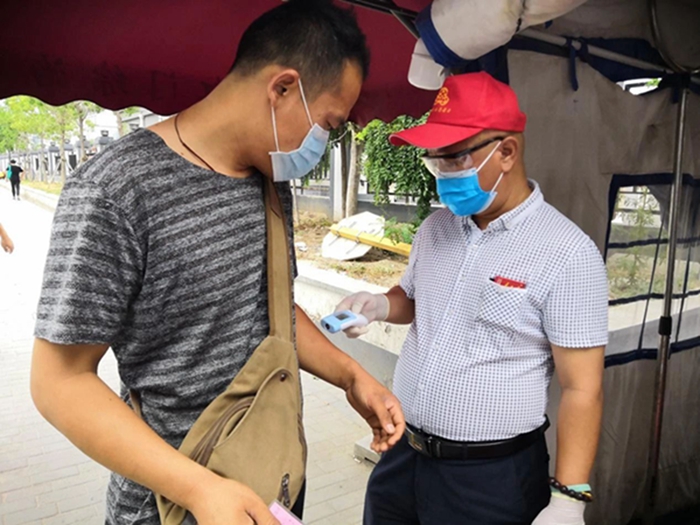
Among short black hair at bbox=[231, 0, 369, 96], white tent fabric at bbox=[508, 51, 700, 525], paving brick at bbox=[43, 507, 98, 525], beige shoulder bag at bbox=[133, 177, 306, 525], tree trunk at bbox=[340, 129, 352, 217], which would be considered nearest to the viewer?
beige shoulder bag at bbox=[133, 177, 306, 525]

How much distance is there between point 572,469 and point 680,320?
1.64 meters

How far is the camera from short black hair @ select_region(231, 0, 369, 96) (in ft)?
3.59

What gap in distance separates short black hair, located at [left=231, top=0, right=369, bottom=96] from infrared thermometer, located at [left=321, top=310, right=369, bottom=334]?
801 mm

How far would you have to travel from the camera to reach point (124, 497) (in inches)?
42.8

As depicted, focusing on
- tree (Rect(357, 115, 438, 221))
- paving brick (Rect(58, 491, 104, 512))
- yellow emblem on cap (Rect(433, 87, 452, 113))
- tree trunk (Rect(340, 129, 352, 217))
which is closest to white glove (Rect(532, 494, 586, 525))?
yellow emblem on cap (Rect(433, 87, 452, 113))

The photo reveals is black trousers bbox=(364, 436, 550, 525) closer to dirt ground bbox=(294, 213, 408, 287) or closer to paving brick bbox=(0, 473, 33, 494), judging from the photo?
paving brick bbox=(0, 473, 33, 494)

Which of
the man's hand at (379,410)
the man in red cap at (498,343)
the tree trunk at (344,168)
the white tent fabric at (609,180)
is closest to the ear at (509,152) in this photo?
the man in red cap at (498,343)

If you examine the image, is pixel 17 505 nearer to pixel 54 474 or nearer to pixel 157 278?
pixel 54 474

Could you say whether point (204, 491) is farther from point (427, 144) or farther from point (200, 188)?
point (427, 144)

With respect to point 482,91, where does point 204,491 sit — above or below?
below

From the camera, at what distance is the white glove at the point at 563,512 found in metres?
1.53

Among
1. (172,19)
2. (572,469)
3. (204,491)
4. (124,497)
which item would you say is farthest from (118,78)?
(572,469)

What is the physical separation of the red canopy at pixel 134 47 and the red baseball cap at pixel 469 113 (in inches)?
18.0

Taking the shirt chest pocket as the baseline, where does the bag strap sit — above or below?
above
